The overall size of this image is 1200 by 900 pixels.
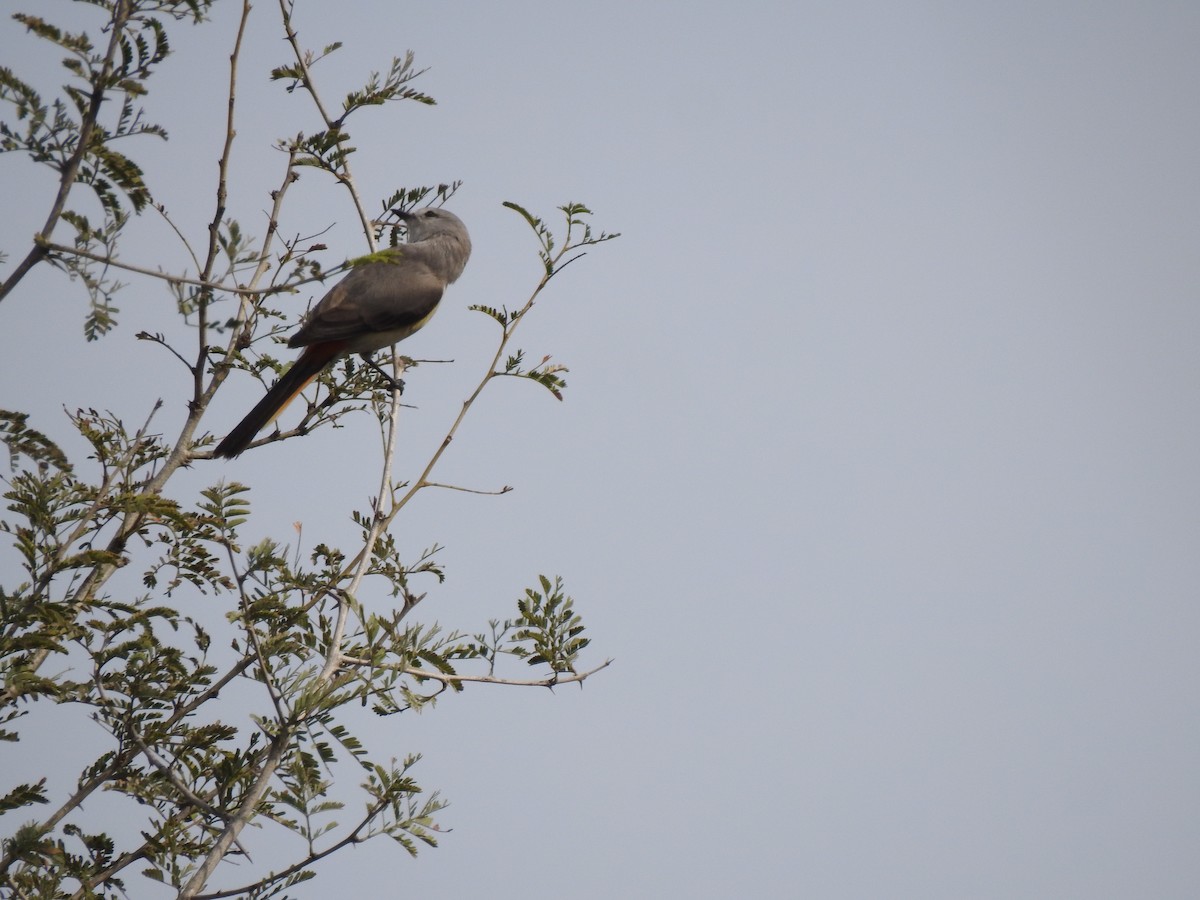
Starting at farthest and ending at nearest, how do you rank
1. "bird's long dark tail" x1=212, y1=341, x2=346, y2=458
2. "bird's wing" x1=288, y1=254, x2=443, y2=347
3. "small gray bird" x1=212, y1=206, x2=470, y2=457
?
"bird's wing" x1=288, y1=254, x2=443, y2=347
"small gray bird" x1=212, y1=206, x2=470, y2=457
"bird's long dark tail" x1=212, y1=341, x2=346, y2=458

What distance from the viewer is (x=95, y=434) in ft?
13.0

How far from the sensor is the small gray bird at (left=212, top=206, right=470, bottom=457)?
16.9ft

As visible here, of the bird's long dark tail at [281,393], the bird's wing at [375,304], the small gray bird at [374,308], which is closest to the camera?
the bird's long dark tail at [281,393]

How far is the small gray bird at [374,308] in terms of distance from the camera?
5.16 m

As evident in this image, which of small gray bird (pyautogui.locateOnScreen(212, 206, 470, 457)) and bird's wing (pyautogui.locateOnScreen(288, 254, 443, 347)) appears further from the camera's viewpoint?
bird's wing (pyautogui.locateOnScreen(288, 254, 443, 347))

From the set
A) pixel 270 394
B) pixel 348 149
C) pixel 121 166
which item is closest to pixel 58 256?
pixel 121 166

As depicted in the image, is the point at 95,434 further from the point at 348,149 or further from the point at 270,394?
the point at 348,149

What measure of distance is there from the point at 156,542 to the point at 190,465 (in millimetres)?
338

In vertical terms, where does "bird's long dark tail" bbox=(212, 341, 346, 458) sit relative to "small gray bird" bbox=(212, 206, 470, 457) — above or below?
below

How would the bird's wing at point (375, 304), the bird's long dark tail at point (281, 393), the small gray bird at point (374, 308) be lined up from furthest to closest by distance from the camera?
the bird's wing at point (375, 304), the small gray bird at point (374, 308), the bird's long dark tail at point (281, 393)

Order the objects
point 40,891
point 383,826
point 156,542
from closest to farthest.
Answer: point 40,891 < point 383,826 < point 156,542

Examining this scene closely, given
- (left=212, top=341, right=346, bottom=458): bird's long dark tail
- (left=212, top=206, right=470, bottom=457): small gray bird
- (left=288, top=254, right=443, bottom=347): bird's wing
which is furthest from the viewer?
(left=288, top=254, right=443, bottom=347): bird's wing

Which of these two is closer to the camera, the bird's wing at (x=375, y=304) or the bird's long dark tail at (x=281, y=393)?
the bird's long dark tail at (x=281, y=393)

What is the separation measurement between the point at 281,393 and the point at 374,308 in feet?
3.40
